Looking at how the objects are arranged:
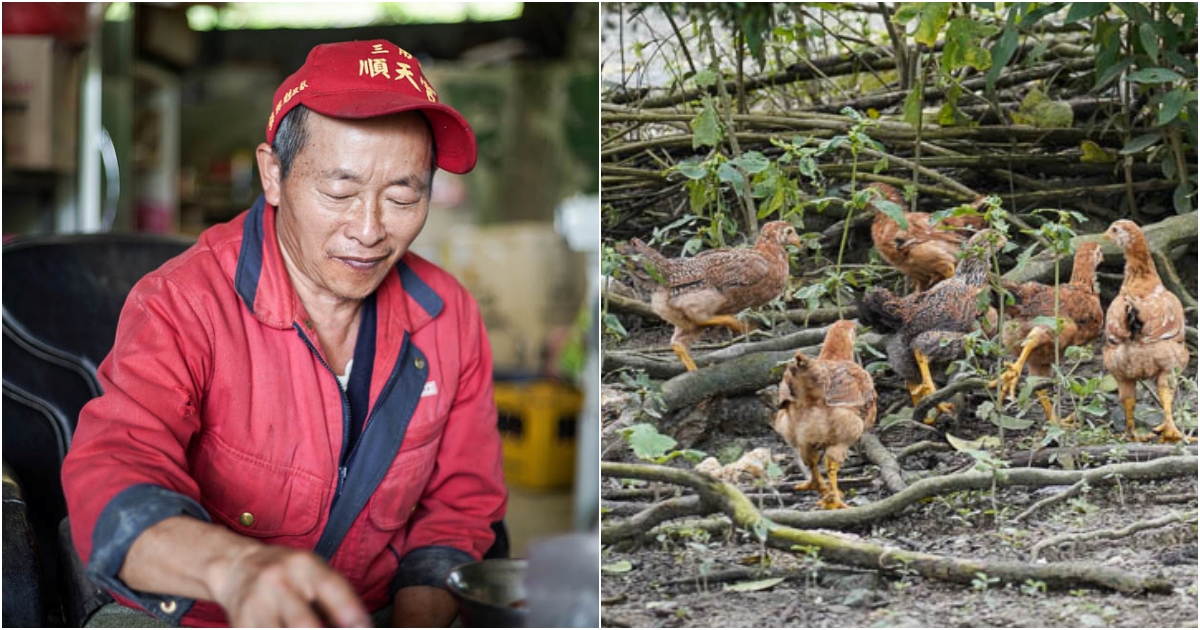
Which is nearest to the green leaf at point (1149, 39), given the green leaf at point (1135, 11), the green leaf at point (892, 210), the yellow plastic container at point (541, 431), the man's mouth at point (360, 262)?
the green leaf at point (1135, 11)

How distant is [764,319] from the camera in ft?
4.99

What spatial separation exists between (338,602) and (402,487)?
579 mm

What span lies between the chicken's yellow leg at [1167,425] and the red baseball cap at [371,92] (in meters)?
1.03

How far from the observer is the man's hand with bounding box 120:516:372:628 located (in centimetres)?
99

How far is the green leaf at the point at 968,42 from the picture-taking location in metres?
1.49

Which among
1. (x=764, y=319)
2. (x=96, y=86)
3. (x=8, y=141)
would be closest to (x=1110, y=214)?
(x=764, y=319)

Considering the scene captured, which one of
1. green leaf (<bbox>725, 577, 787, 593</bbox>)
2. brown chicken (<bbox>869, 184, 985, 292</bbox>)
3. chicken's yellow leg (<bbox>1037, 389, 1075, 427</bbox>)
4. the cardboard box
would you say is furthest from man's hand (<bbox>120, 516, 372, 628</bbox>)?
the cardboard box

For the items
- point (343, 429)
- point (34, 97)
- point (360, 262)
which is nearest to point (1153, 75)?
point (360, 262)

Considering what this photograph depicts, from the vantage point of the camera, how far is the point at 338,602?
0.99 metres

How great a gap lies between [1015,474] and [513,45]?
516cm

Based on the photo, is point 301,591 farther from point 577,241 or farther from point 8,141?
point 577,241

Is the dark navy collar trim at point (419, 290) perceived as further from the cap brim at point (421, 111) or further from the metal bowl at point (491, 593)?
the metal bowl at point (491, 593)

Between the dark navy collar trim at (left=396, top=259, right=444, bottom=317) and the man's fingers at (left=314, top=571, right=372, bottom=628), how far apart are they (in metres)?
0.66

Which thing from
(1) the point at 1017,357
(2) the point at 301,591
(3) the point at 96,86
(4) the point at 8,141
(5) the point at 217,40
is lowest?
(2) the point at 301,591
